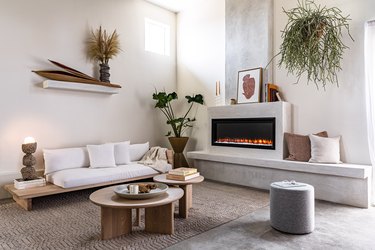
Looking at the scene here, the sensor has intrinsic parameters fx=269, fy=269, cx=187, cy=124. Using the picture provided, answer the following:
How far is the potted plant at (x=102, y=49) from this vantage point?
486cm

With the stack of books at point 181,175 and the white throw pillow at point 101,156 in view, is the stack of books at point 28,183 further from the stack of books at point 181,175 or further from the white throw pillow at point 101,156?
the stack of books at point 181,175

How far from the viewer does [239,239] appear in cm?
253

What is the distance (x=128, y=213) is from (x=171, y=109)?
3793 mm

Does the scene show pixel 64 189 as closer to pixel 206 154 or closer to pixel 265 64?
pixel 206 154

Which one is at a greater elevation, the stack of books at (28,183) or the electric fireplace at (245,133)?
the electric fireplace at (245,133)

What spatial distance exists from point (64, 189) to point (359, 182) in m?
3.89

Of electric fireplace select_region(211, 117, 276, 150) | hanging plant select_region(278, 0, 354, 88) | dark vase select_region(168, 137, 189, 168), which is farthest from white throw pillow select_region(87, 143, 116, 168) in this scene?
hanging plant select_region(278, 0, 354, 88)

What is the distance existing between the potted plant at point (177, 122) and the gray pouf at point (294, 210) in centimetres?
298

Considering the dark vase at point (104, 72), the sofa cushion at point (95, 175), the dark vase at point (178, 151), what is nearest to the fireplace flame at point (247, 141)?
the dark vase at point (178, 151)

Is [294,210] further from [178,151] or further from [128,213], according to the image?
[178,151]

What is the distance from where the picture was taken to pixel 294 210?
2.64m

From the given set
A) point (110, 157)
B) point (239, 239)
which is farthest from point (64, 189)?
point (239, 239)

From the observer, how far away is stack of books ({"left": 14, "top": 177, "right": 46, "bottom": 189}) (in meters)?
3.60

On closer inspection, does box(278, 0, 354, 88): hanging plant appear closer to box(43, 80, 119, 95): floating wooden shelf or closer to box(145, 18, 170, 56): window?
box(43, 80, 119, 95): floating wooden shelf
